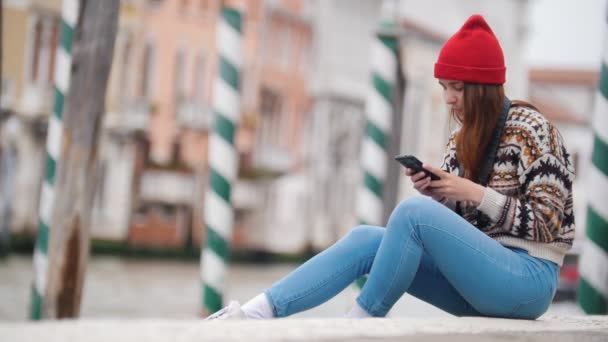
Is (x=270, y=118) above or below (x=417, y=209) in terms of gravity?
below

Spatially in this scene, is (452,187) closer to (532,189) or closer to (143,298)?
(532,189)

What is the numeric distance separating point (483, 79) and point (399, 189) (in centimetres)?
199

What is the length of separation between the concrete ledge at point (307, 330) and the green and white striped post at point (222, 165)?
1.43 metres

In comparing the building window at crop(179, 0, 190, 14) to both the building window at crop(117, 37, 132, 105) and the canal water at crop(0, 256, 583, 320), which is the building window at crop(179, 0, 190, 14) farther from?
the canal water at crop(0, 256, 583, 320)

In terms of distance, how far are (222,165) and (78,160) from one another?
0.81 metres

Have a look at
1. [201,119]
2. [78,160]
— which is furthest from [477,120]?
[201,119]

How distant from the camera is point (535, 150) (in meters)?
2.00

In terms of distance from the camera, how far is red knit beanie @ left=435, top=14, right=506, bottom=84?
81.7 inches

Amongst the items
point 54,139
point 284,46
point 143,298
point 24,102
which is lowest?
point 143,298

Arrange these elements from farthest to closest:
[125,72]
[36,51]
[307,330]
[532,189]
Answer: [125,72] → [36,51] → [532,189] → [307,330]

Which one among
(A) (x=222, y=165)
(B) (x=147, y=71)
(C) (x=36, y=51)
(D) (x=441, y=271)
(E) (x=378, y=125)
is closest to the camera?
(D) (x=441, y=271)

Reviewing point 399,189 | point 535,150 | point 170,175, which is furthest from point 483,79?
point 170,175

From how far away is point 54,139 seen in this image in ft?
9.15

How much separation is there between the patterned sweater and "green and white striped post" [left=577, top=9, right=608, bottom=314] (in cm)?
102
